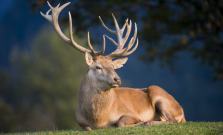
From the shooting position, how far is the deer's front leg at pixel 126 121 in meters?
Answer: 7.46

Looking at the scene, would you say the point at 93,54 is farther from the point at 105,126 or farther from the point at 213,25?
the point at 213,25

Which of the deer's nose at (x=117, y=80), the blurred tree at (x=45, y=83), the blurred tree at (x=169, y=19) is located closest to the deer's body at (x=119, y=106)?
the deer's nose at (x=117, y=80)

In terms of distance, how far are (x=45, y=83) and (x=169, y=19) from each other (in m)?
22.1

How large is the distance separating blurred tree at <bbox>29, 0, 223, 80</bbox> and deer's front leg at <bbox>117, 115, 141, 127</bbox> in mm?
6986

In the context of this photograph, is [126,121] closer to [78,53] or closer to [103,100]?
[103,100]

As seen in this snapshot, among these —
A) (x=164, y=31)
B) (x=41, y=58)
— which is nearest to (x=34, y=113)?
(x=41, y=58)

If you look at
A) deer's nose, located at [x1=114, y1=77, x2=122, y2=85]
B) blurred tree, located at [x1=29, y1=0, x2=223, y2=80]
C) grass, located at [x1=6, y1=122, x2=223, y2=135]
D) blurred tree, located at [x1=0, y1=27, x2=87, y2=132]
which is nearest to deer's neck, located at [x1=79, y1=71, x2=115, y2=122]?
deer's nose, located at [x1=114, y1=77, x2=122, y2=85]

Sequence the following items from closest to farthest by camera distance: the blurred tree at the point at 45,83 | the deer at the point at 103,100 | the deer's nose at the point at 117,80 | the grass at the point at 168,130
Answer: the grass at the point at 168,130, the deer's nose at the point at 117,80, the deer at the point at 103,100, the blurred tree at the point at 45,83

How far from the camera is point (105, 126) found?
24.6ft

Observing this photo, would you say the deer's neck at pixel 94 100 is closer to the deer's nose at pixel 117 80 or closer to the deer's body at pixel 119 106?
the deer's body at pixel 119 106

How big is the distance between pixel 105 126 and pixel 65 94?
27.8 m

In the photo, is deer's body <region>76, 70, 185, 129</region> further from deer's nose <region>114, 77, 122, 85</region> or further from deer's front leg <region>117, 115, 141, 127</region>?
deer's nose <region>114, 77, 122, 85</region>

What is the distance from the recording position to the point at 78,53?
3778 centimetres

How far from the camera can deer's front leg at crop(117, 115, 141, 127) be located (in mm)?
7457
